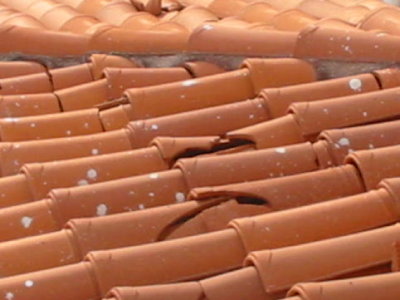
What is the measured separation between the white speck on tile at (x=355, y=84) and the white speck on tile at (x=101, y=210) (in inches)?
38.5

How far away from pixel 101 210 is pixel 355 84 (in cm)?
101

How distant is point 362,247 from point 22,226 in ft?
2.81

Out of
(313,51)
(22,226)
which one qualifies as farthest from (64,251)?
(313,51)

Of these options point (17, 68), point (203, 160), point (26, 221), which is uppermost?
point (203, 160)

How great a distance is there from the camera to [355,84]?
11.8 feet

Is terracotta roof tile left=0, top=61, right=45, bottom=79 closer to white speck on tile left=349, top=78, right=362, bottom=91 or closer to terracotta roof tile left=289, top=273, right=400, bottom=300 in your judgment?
Answer: white speck on tile left=349, top=78, right=362, bottom=91

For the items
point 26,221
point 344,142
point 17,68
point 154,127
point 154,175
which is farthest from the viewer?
point 17,68

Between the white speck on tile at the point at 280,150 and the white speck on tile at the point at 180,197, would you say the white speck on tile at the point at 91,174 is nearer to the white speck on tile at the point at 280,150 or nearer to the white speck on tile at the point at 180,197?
the white speck on tile at the point at 180,197

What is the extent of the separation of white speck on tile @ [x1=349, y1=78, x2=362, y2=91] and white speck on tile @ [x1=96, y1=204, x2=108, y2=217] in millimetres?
978

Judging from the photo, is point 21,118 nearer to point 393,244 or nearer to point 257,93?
point 257,93

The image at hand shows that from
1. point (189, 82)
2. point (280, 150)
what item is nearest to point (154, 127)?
point (189, 82)

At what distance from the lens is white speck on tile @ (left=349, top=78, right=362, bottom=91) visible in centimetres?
358

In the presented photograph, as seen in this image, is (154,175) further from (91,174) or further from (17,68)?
(17,68)

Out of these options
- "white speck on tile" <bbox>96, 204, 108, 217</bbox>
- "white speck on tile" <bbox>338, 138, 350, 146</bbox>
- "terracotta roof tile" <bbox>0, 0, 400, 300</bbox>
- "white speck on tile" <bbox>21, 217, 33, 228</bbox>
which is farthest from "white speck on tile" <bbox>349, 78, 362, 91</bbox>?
"white speck on tile" <bbox>21, 217, 33, 228</bbox>
